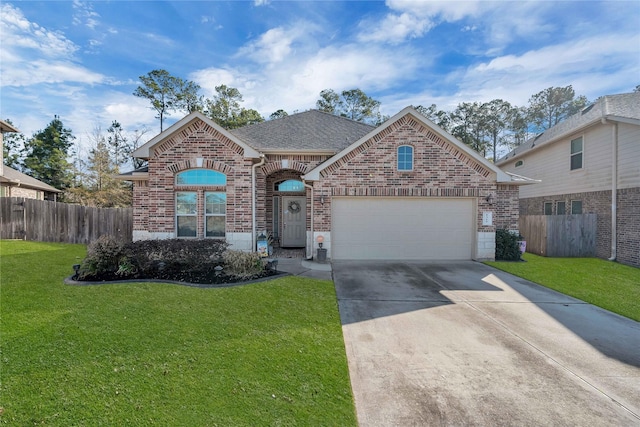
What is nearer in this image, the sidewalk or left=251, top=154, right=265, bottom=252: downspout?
the sidewalk

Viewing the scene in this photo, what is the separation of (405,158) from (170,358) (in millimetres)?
8666

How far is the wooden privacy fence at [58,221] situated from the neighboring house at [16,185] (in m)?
6.11

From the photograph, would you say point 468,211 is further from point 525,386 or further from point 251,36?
point 251,36

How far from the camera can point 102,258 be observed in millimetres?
6770

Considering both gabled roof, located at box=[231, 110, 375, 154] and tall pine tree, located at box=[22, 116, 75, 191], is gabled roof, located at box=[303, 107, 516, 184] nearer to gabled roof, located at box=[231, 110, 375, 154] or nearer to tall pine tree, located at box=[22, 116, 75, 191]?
gabled roof, located at box=[231, 110, 375, 154]

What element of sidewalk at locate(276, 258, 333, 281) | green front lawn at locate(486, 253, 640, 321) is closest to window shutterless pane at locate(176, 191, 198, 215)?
sidewalk at locate(276, 258, 333, 281)

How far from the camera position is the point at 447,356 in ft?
12.1

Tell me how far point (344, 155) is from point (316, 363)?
7248 millimetres

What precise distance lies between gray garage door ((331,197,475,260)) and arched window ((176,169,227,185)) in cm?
409

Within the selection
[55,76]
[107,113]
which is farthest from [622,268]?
[107,113]

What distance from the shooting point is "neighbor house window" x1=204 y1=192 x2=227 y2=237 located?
958cm

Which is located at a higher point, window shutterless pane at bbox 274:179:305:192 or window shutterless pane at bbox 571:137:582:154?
window shutterless pane at bbox 571:137:582:154

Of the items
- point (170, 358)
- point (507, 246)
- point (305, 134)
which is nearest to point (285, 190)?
point (305, 134)

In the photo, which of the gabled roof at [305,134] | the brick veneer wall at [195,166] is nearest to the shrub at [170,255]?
the brick veneer wall at [195,166]
